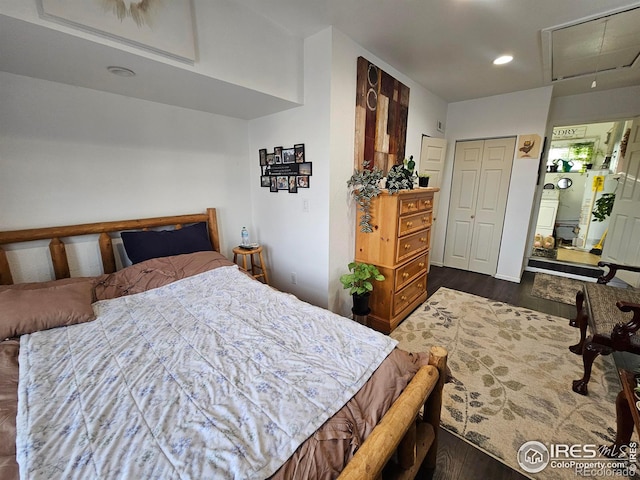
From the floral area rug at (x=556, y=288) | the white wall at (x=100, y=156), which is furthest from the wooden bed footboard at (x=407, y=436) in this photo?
the floral area rug at (x=556, y=288)

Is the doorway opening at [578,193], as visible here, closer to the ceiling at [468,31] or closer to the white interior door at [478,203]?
the white interior door at [478,203]

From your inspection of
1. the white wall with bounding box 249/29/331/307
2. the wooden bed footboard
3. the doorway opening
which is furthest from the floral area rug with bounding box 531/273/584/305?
the wooden bed footboard

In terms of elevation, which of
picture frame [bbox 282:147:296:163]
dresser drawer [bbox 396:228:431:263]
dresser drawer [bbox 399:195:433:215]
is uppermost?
picture frame [bbox 282:147:296:163]

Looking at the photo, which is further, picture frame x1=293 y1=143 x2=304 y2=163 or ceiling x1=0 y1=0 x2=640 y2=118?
picture frame x1=293 y1=143 x2=304 y2=163

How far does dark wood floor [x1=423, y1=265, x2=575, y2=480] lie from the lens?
52.9 inches

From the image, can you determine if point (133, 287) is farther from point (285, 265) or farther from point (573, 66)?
point (573, 66)

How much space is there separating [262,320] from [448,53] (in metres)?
2.92

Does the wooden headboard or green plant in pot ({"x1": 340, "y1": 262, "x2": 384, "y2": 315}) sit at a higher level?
the wooden headboard

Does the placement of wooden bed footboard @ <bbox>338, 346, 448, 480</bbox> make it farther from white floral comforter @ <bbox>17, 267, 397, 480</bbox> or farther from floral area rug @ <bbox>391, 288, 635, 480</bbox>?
floral area rug @ <bbox>391, 288, 635, 480</bbox>

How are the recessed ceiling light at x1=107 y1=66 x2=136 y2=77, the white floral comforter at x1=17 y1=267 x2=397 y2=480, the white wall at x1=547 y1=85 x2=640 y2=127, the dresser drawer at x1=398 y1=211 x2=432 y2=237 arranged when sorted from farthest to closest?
the white wall at x1=547 y1=85 x2=640 y2=127
the dresser drawer at x1=398 y1=211 x2=432 y2=237
the recessed ceiling light at x1=107 y1=66 x2=136 y2=77
the white floral comforter at x1=17 y1=267 x2=397 y2=480

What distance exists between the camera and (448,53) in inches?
99.7

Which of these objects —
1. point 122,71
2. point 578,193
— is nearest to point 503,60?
point 122,71

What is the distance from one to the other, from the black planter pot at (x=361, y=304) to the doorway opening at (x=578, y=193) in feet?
12.7

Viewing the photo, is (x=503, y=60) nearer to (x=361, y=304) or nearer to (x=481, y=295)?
(x=481, y=295)
